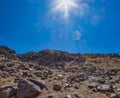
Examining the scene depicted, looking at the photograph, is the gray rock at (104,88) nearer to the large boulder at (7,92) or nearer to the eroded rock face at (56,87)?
the eroded rock face at (56,87)

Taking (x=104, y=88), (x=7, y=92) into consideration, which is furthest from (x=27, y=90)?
(x=104, y=88)

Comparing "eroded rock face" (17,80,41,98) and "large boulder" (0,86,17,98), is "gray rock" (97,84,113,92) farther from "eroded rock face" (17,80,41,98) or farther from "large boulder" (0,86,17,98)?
"large boulder" (0,86,17,98)

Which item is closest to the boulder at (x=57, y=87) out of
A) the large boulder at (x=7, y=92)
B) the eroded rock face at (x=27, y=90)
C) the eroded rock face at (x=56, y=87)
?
the eroded rock face at (x=56, y=87)

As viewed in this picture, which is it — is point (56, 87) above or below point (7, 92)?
above

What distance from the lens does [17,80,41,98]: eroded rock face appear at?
10294 millimetres

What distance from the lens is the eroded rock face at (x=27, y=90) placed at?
1029 cm

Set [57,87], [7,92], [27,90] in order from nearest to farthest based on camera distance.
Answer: [27,90]
[7,92]
[57,87]

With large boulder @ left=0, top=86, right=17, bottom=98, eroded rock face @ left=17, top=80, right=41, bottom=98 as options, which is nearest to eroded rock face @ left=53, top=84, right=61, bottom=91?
eroded rock face @ left=17, top=80, right=41, bottom=98

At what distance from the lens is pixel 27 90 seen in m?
10.4

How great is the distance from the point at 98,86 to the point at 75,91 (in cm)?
132

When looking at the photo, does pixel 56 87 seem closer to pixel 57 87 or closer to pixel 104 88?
pixel 57 87

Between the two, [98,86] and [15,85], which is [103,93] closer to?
[98,86]

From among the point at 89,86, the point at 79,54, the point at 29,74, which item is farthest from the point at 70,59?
the point at 89,86

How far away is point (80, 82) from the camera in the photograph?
12516mm
